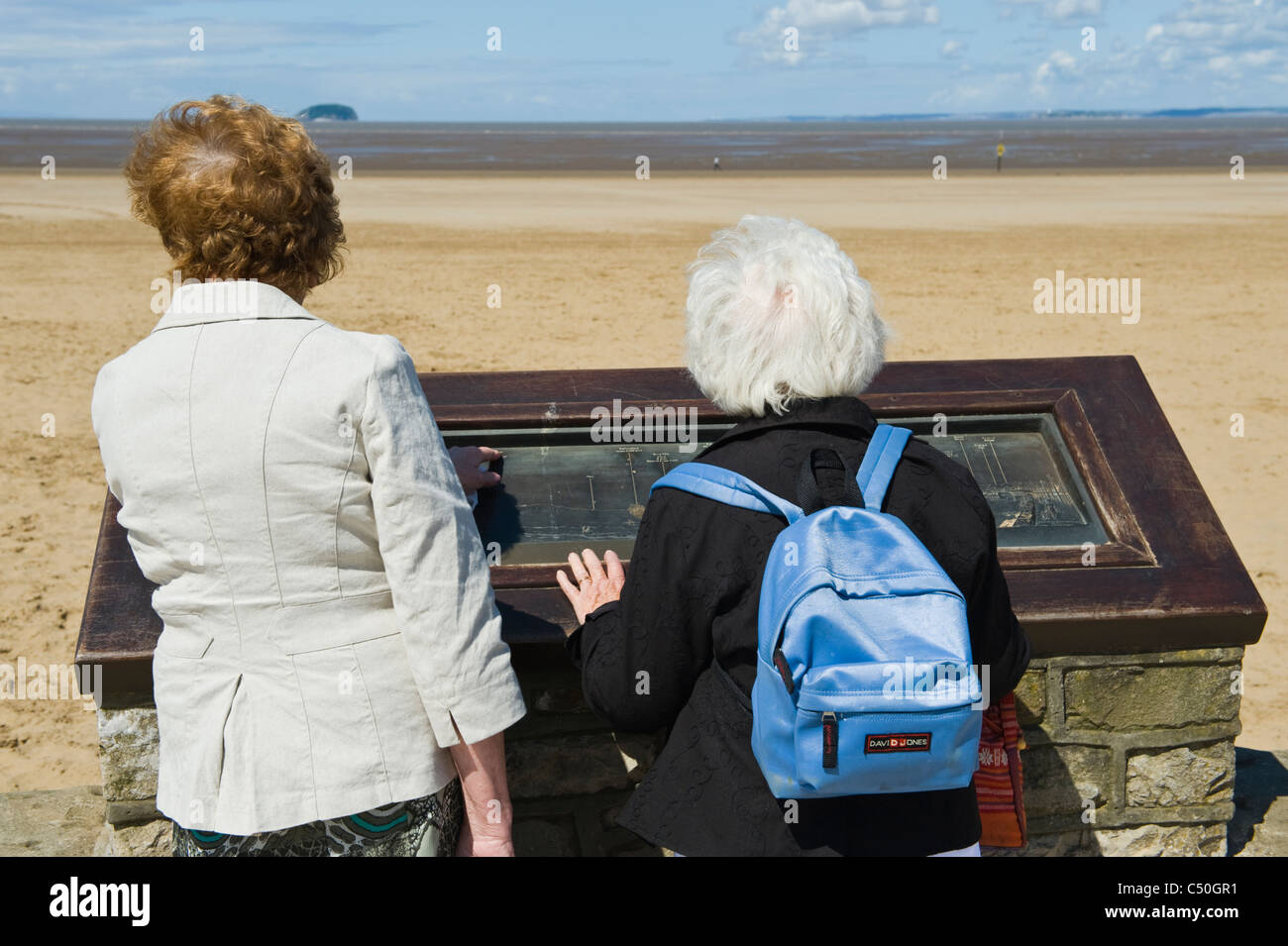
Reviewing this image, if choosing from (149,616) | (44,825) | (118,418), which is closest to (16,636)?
(44,825)

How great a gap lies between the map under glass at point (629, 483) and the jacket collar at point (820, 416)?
1001 mm

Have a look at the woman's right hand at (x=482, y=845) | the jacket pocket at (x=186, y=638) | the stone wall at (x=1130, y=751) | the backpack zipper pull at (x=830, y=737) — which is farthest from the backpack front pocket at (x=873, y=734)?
the stone wall at (x=1130, y=751)

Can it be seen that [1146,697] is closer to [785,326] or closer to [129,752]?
[785,326]

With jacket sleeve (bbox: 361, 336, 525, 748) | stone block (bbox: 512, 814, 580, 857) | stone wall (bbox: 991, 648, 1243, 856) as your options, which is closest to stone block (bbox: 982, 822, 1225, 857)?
stone wall (bbox: 991, 648, 1243, 856)

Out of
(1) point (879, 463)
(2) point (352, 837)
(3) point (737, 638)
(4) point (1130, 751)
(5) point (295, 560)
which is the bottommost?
(4) point (1130, 751)

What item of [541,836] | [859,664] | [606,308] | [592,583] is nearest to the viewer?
[859,664]

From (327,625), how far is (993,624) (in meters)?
1.07

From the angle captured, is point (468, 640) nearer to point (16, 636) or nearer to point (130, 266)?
point (16, 636)

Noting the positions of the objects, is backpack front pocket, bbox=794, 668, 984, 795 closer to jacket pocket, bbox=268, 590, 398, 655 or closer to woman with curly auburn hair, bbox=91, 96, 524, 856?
woman with curly auburn hair, bbox=91, 96, 524, 856

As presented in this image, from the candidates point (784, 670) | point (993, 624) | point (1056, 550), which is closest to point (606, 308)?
point (1056, 550)

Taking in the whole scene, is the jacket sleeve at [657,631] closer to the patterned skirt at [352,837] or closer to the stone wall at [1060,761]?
the patterned skirt at [352,837]

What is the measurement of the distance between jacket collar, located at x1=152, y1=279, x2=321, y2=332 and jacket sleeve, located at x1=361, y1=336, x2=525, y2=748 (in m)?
0.18

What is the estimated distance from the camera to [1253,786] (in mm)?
3594

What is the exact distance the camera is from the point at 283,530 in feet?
5.85
